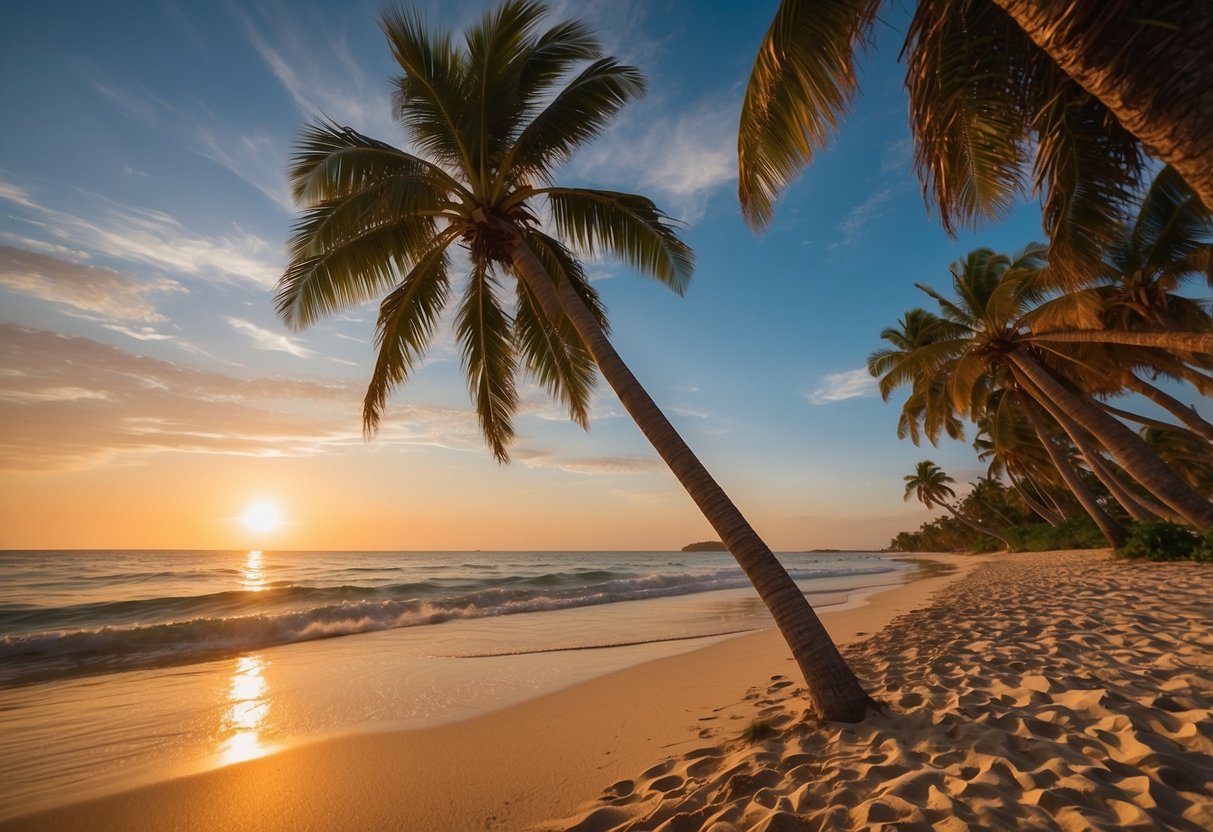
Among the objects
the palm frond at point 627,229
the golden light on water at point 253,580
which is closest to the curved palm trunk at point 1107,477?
the palm frond at point 627,229

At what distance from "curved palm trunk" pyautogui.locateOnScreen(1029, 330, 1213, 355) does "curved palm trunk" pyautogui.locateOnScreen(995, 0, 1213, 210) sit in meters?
5.85

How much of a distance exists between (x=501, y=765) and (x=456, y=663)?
4.00 meters

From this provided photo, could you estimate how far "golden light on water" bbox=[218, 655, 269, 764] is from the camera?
4.28m

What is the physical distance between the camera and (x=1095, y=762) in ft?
8.73

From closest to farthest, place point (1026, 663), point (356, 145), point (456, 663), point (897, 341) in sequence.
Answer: point (1026, 663) → point (356, 145) → point (456, 663) → point (897, 341)

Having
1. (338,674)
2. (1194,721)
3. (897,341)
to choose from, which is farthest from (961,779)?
(897,341)

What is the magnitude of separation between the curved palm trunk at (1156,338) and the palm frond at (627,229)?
648cm

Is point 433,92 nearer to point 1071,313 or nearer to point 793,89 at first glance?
point 793,89

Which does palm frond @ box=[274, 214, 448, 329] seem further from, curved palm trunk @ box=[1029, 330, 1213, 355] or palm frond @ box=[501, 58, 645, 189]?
curved palm trunk @ box=[1029, 330, 1213, 355]

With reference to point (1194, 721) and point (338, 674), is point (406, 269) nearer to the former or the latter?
point (338, 674)

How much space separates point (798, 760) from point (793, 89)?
5134 mm

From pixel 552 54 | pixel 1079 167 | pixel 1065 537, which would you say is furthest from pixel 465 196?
pixel 1065 537

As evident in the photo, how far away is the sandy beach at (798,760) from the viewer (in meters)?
2.47

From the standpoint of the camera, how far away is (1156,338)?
8.58 metres
